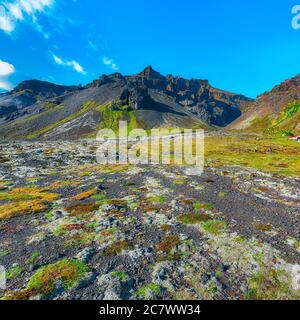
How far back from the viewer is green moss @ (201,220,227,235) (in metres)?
24.4

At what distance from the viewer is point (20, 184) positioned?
162 ft

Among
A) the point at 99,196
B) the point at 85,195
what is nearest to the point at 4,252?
the point at 99,196

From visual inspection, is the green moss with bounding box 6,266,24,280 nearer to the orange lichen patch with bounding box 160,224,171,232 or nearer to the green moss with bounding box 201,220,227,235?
the orange lichen patch with bounding box 160,224,171,232

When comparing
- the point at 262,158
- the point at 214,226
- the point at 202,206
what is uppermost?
the point at 262,158

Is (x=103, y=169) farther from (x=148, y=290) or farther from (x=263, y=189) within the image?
(x=148, y=290)

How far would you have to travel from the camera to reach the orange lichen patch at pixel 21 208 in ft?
101

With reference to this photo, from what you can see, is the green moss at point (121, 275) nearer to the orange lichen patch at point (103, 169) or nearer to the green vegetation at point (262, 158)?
the orange lichen patch at point (103, 169)

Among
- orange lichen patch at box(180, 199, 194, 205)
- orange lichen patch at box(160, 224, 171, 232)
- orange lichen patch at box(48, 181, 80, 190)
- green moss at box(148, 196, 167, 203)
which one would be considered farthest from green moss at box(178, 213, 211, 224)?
orange lichen patch at box(48, 181, 80, 190)

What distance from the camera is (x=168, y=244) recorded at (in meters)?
22.0

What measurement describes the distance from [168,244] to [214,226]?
222 inches

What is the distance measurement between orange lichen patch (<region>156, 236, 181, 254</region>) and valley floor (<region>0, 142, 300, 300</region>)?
0.08m

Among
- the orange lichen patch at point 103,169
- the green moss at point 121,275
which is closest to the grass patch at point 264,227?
the green moss at point 121,275

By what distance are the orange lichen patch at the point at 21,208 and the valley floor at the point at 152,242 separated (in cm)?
14

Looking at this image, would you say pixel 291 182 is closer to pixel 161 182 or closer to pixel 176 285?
pixel 161 182
